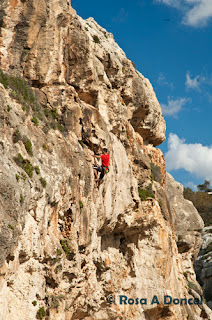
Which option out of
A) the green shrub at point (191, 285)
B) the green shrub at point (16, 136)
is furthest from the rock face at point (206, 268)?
the green shrub at point (16, 136)

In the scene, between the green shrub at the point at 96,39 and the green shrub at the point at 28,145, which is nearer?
the green shrub at the point at 28,145

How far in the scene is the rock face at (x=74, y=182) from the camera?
555 inches

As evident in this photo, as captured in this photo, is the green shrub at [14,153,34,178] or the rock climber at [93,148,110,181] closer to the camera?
the green shrub at [14,153,34,178]

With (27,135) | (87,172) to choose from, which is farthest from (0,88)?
(87,172)

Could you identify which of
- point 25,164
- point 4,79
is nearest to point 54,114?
point 4,79

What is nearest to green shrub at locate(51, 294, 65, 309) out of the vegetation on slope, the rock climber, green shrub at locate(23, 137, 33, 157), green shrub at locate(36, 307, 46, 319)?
green shrub at locate(36, 307, 46, 319)

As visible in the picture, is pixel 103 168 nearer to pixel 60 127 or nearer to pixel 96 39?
pixel 60 127

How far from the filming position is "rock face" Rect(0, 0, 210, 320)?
14.1m

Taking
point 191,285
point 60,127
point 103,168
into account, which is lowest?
point 191,285

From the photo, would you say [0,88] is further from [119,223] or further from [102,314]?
[102,314]

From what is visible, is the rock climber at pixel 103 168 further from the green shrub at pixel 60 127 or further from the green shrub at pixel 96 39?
the green shrub at pixel 96 39

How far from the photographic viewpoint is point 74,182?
58.8 ft

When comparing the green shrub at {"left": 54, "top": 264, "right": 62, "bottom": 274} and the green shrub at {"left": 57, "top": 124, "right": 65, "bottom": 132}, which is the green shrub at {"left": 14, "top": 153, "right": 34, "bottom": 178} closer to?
the green shrub at {"left": 54, "top": 264, "right": 62, "bottom": 274}

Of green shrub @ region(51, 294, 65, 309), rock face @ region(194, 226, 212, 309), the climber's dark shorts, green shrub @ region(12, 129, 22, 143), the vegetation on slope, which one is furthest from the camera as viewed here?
the vegetation on slope
